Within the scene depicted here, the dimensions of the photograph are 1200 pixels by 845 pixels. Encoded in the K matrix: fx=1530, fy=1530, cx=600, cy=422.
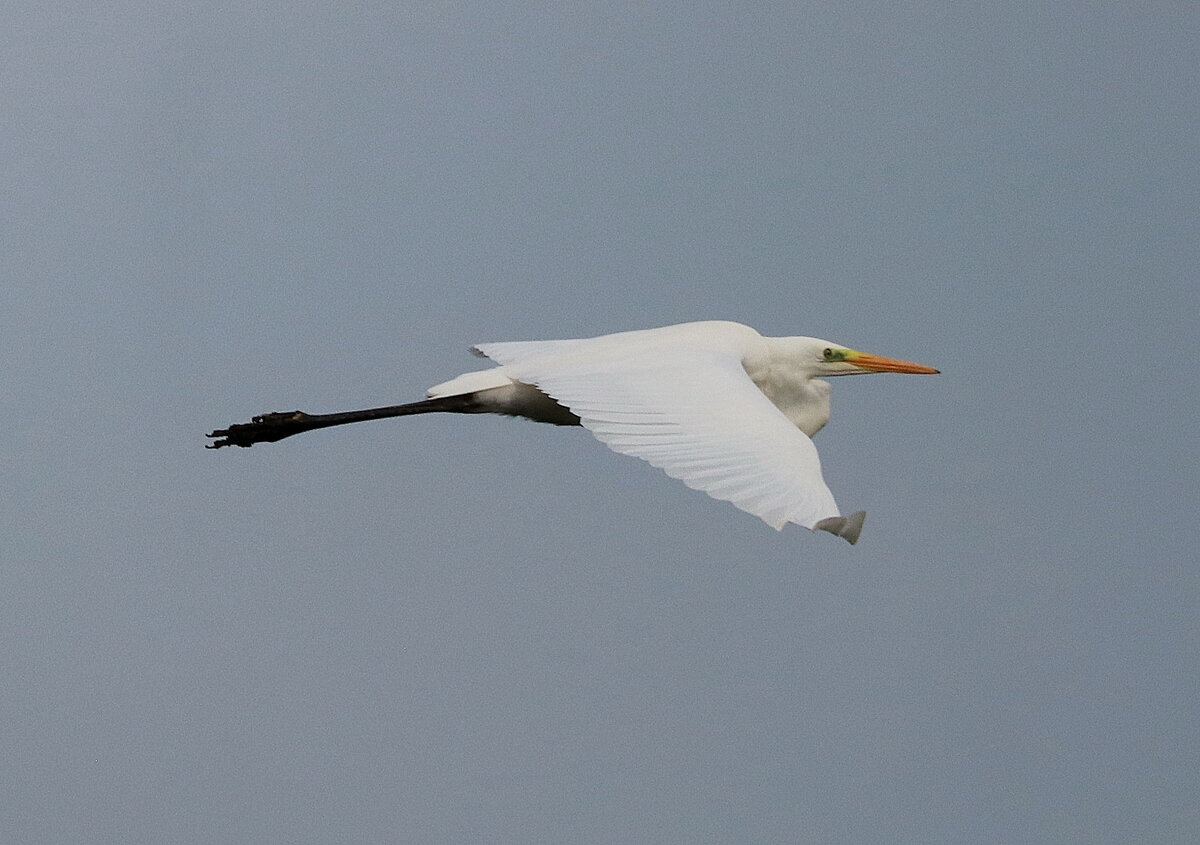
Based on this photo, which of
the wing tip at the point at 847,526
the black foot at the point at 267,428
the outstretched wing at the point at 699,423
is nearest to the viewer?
the wing tip at the point at 847,526

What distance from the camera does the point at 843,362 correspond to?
6.15m

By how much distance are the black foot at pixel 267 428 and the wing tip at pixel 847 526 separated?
244 centimetres

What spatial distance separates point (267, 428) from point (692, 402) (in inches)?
66.9

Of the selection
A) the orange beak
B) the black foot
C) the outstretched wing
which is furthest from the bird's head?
the black foot

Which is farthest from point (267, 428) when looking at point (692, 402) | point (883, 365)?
point (883, 365)

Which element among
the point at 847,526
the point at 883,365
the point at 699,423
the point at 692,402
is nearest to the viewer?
the point at 847,526

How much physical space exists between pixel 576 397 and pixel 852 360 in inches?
68.2

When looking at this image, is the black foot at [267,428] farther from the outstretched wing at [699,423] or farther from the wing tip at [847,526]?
the wing tip at [847,526]

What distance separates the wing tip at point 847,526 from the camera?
3.67 metres

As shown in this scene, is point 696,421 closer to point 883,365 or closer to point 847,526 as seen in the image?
point 847,526

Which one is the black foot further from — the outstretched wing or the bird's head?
the bird's head

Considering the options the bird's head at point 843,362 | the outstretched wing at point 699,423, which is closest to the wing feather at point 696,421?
the outstretched wing at point 699,423

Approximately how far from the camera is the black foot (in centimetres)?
554

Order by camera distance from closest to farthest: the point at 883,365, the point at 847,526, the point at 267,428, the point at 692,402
→ the point at 847,526
the point at 692,402
the point at 267,428
the point at 883,365
